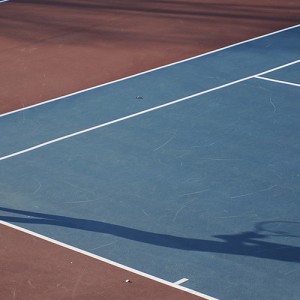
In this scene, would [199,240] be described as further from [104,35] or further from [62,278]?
[104,35]

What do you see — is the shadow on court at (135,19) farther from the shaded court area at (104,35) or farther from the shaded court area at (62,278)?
the shaded court area at (62,278)

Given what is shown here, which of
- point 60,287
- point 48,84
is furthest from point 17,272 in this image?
point 48,84

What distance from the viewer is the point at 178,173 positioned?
16.0 meters

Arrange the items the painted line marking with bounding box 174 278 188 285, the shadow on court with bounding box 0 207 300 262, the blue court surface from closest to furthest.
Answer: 1. the painted line marking with bounding box 174 278 188 285
2. the blue court surface
3. the shadow on court with bounding box 0 207 300 262

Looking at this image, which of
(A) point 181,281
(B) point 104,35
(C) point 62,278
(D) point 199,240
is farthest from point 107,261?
(B) point 104,35

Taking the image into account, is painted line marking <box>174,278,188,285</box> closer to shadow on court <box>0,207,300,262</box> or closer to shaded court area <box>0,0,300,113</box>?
shadow on court <box>0,207,300,262</box>

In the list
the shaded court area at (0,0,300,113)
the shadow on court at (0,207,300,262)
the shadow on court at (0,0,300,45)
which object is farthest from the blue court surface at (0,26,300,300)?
the shadow on court at (0,0,300,45)

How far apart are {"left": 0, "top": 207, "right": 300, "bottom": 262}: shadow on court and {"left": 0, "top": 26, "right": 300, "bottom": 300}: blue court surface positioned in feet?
0.09

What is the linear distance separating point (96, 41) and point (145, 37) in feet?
3.85

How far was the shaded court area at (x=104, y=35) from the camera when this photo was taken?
20484 mm

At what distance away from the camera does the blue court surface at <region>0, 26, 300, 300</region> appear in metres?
13.5

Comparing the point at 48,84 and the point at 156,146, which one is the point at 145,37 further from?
the point at 156,146

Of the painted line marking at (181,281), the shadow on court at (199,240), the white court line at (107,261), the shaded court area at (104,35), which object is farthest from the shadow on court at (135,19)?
the painted line marking at (181,281)

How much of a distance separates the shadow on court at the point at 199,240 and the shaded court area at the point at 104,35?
490 cm
